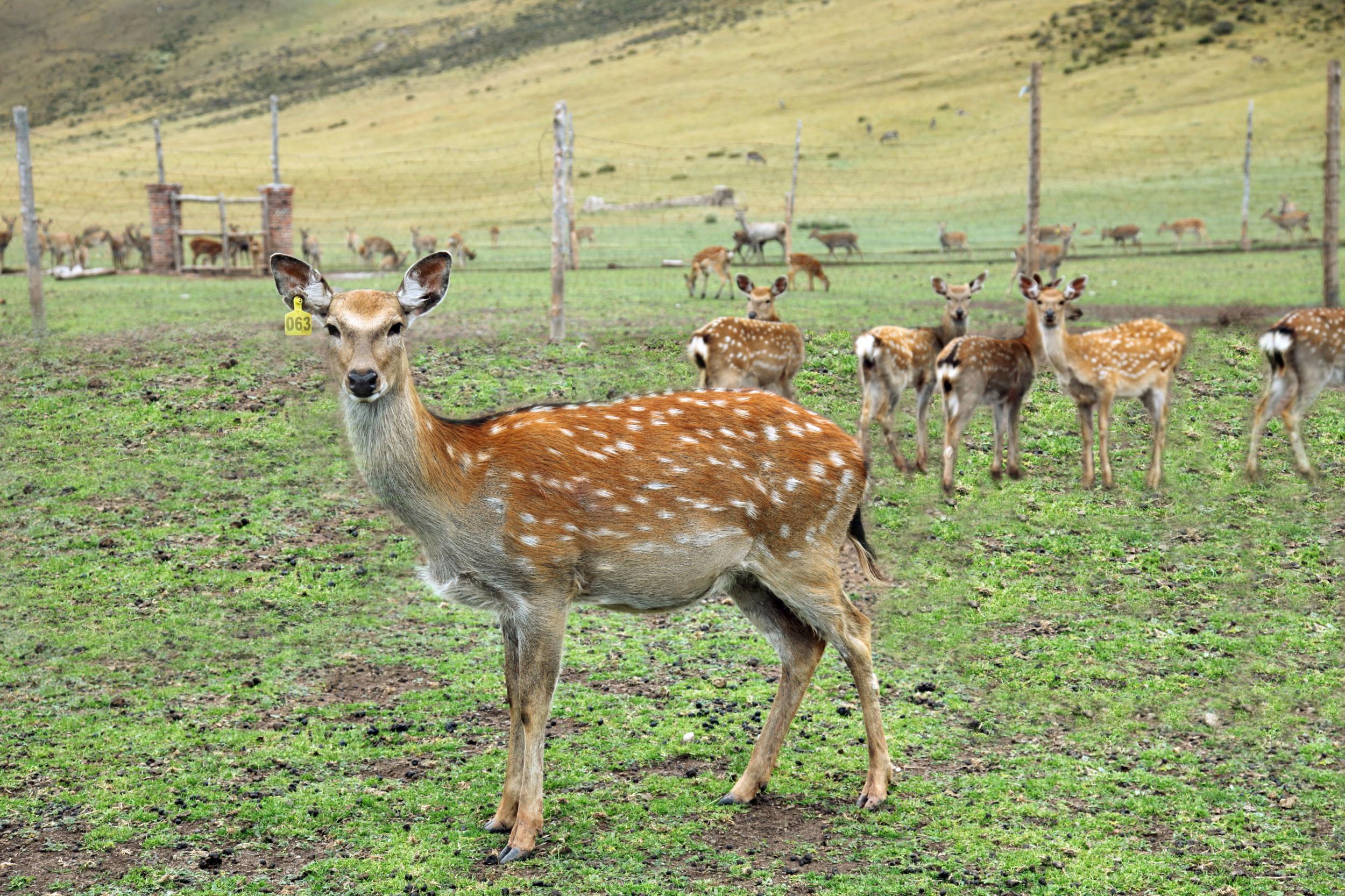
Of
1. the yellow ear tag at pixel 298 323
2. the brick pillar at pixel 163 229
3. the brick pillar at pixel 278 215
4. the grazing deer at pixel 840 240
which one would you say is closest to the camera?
the yellow ear tag at pixel 298 323

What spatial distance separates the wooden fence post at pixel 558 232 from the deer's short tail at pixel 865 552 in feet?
26.5

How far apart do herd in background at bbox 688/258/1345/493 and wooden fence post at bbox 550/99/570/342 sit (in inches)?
167

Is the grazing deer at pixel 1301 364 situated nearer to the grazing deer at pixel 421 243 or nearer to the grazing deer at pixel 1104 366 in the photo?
the grazing deer at pixel 1104 366

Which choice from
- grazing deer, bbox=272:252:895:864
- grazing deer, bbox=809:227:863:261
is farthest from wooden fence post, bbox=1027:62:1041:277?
grazing deer, bbox=809:227:863:261

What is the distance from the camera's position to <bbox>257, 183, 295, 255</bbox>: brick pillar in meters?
22.3

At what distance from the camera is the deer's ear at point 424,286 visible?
209 inches

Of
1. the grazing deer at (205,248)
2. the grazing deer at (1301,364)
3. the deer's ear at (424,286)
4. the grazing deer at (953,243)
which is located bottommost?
the grazing deer at (1301,364)

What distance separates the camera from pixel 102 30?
4843 inches

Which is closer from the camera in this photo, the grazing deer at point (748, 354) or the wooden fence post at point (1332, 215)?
the grazing deer at point (748, 354)

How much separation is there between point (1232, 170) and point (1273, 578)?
36963 millimetres

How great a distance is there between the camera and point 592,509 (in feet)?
17.2

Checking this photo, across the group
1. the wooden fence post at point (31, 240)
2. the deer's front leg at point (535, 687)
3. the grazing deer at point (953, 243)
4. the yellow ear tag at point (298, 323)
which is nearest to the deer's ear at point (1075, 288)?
the yellow ear tag at point (298, 323)

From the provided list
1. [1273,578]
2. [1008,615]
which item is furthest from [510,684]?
[1273,578]

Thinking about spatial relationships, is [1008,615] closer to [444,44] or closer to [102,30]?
[444,44]
